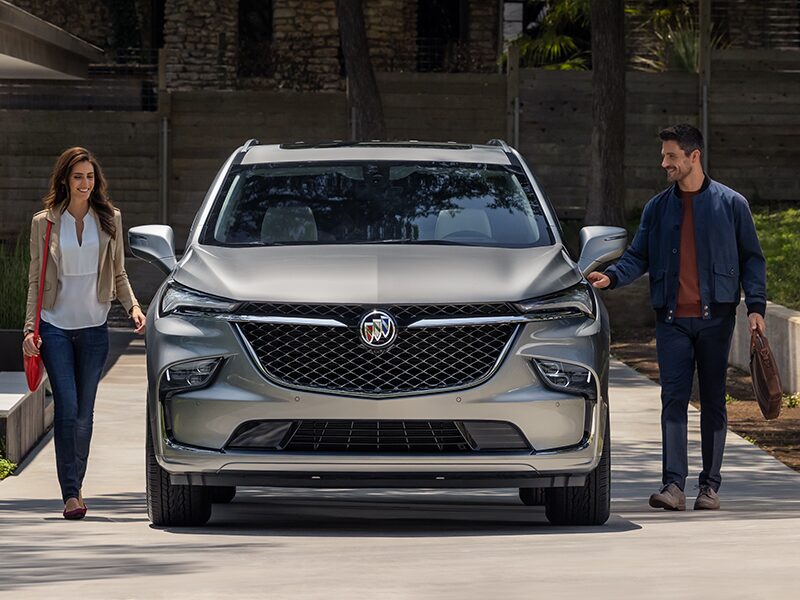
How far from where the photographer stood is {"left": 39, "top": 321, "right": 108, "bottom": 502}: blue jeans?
9383 mm

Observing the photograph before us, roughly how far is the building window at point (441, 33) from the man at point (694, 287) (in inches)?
1155

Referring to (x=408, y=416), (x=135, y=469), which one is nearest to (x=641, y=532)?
(x=408, y=416)

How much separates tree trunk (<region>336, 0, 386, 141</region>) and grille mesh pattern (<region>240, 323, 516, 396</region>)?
57.9 ft

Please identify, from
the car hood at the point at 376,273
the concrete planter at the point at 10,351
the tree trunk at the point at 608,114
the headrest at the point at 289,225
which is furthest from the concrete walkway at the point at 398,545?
the tree trunk at the point at 608,114

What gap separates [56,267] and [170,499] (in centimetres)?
146

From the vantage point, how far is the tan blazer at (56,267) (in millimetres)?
9383

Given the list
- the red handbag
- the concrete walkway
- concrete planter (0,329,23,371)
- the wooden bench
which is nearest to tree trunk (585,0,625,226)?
concrete planter (0,329,23,371)

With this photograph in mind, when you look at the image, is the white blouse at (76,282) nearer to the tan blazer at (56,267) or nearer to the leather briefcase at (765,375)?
the tan blazer at (56,267)

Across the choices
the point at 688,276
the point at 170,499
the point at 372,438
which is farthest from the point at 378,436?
the point at 688,276

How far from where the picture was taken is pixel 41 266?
9391 millimetres

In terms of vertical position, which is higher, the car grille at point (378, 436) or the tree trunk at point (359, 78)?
A: the tree trunk at point (359, 78)

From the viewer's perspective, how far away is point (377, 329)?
8.09 metres

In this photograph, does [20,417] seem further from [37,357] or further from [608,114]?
[608,114]

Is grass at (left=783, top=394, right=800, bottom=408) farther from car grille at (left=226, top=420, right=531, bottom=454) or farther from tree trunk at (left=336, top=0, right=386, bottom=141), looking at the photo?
tree trunk at (left=336, top=0, right=386, bottom=141)
